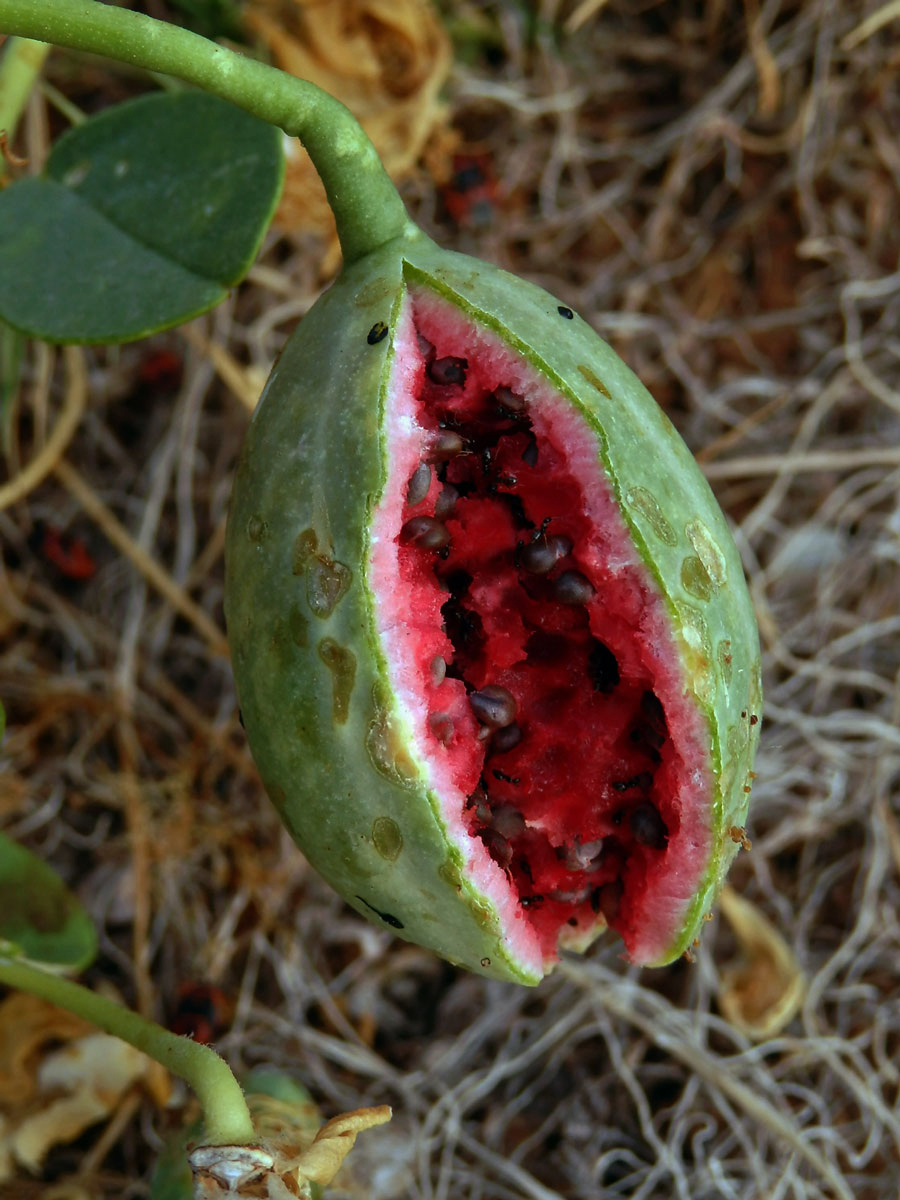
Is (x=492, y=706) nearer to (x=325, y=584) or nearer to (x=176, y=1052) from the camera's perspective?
(x=325, y=584)

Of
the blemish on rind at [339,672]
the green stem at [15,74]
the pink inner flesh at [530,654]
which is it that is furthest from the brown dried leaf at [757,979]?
the green stem at [15,74]

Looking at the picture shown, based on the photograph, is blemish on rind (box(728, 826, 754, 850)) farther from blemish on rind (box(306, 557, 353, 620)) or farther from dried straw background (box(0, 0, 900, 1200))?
dried straw background (box(0, 0, 900, 1200))

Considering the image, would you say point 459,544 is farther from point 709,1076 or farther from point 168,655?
point 709,1076

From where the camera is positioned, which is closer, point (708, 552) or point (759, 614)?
point (708, 552)

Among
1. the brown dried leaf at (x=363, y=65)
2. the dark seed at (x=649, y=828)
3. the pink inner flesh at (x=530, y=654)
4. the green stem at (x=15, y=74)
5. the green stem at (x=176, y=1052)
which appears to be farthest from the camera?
the brown dried leaf at (x=363, y=65)

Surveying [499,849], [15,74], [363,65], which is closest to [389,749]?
[499,849]

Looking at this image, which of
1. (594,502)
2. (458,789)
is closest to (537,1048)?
(458,789)

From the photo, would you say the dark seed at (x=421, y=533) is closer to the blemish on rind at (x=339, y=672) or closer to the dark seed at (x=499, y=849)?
the blemish on rind at (x=339, y=672)
